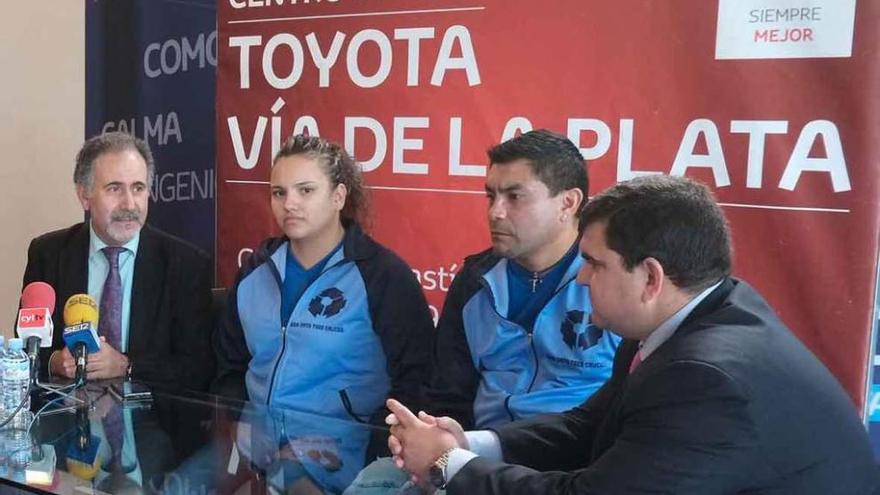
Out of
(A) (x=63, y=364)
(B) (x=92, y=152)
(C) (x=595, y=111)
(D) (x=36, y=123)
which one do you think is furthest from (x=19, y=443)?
(D) (x=36, y=123)

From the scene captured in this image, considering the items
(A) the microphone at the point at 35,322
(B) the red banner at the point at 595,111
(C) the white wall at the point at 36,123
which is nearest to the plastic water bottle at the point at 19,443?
(A) the microphone at the point at 35,322

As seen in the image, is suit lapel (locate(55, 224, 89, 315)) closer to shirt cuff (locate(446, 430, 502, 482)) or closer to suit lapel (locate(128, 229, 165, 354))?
suit lapel (locate(128, 229, 165, 354))

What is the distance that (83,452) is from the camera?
6.07ft

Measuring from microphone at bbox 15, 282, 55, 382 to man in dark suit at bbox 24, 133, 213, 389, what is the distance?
42cm

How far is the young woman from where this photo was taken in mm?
2531

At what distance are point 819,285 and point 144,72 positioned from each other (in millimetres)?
3075

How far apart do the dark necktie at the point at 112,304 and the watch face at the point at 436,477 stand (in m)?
1.38

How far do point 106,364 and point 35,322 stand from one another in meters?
0.33

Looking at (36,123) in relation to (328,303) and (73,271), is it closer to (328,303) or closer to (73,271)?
(73,271)

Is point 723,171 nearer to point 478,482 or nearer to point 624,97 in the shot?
point 624,97

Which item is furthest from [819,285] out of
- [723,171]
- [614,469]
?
[614,469]

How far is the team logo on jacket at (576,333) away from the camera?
219 cm

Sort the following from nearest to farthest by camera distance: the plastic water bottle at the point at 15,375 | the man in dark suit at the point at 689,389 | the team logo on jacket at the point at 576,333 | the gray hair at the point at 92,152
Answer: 1. the man in dark suit at the point at 689,389
2. the plastic water bottle at the point at 15,375
3. the team logo on jacket at the point at 576,333
4. the gray hair at the point at 92,152

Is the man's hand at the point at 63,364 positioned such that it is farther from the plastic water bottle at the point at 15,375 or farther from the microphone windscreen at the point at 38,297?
the plastic water bottle at the point at 15,375
